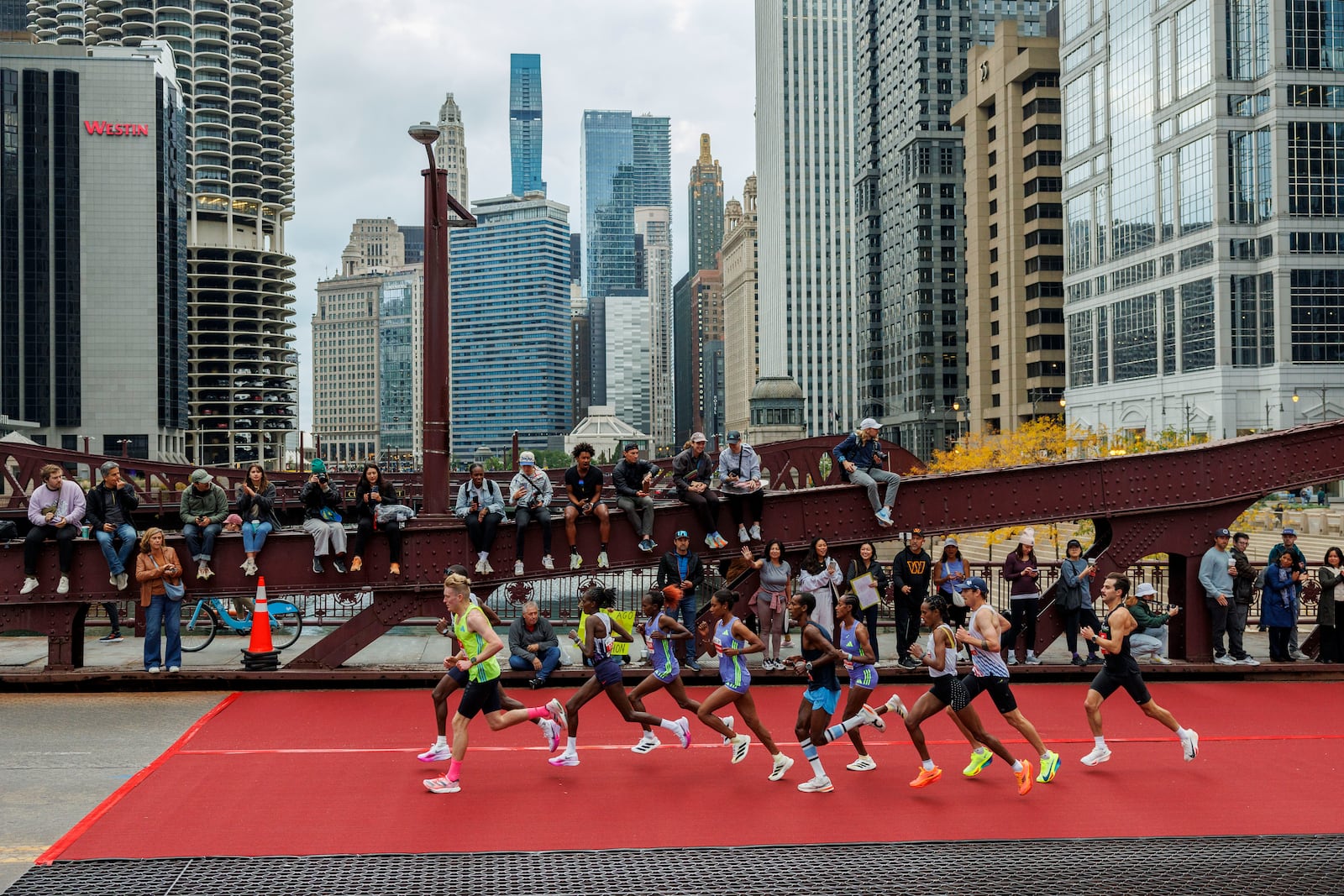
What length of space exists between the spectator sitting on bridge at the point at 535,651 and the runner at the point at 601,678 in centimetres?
288

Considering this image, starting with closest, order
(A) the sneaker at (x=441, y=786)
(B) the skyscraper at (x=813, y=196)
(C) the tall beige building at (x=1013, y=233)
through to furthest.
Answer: (A) the sneaker at (x=441, y=786) → (C) the tall beige building at (x=1013, y=233) → (B) the skyscraper at (x=813, y=196)

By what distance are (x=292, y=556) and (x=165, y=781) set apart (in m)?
5.24

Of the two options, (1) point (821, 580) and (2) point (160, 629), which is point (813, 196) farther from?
(2) point (160, 629)

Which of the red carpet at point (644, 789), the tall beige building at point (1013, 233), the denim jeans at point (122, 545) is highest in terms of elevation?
the tall beige building at point (1013, 233)

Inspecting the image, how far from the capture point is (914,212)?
133m

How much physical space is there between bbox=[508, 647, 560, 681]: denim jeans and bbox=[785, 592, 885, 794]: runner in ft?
16.2

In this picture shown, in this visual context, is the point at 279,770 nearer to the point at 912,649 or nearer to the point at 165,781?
the point at 165,781

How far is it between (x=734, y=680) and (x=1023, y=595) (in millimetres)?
6606

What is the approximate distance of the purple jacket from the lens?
1441cm

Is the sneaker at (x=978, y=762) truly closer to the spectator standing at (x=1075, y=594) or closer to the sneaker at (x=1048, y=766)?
the sneaker at (x=1048, y=766)

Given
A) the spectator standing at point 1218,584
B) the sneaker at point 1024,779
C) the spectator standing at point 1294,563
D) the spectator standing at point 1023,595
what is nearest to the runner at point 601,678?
the sneaker at point 1024,779

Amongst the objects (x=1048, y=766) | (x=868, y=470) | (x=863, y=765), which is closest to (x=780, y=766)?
(x=863, y=765)

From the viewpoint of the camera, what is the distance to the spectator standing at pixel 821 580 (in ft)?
48.4

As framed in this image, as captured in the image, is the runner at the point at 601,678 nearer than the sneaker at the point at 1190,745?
No
